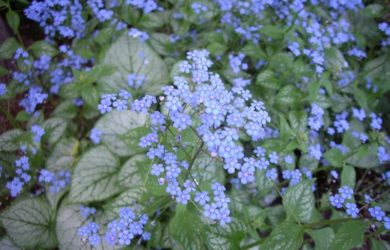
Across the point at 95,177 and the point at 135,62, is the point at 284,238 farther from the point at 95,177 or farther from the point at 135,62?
the point at 135,62

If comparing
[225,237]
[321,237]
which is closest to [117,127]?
[225,237]

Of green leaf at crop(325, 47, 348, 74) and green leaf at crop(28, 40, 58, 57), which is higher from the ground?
green leaf at crop(28, 40, 58, 57)

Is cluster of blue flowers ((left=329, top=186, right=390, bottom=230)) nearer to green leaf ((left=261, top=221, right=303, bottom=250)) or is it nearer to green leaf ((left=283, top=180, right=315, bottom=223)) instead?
green leaf ((left=283, top=180, right=315, bottom=223))

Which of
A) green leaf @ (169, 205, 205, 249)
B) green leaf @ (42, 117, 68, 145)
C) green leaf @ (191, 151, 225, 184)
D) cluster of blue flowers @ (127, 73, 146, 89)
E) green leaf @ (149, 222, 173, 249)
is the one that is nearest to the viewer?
green leaf @ (169, 205, 205, 249)

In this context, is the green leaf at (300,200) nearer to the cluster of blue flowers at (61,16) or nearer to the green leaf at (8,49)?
the cluster of blue flowers at (61,16)

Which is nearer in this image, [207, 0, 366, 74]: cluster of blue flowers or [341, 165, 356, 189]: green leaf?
[341, 165, 356, 189]: green leaf

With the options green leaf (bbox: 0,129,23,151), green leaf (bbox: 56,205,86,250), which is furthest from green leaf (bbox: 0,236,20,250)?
green leaf (bbox: 0,129,23,151)

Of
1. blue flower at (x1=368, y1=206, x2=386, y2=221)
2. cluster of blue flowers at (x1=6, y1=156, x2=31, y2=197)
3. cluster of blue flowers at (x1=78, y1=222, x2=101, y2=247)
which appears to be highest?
blue flower at (x1=368, y1=206, x2=386, y2=221)

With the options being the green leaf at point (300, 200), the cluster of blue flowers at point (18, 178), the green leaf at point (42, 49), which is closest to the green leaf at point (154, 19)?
the green leaf at point (42, 49)

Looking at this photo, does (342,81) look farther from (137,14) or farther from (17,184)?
(17,184)
